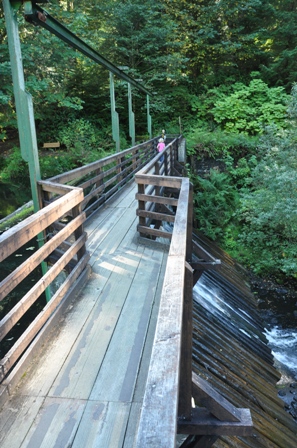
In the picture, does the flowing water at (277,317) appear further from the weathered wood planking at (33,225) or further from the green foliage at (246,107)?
the green foliage at (246,107)

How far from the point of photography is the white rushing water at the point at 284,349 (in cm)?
840

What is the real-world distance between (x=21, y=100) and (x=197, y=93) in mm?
22442

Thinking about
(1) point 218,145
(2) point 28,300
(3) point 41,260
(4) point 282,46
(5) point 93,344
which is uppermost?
(4) point 282,46

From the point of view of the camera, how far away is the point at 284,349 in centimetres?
919

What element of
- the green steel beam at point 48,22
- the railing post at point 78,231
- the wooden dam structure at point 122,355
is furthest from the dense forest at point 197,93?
the railing post at point 78,231

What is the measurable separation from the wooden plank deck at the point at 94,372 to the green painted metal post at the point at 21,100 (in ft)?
4.14

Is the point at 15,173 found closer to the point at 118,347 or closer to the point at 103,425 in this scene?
the point at 118,347

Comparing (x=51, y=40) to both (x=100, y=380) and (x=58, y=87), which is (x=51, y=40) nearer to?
(x=58, y=87)

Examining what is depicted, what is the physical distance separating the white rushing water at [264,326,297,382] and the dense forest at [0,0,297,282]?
3.43 metres

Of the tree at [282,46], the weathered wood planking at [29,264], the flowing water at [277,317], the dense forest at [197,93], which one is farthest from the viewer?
the tree at [282,46]

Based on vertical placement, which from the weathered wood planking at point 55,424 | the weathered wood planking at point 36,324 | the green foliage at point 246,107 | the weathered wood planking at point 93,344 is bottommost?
the weathered wood planking at point 93,344

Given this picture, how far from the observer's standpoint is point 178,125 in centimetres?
2372

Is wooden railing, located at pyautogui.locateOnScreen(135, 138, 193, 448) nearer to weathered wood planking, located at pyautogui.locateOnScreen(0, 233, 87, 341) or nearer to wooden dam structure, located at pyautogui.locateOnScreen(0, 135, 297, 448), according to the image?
wooden dam structure, located at pyautogui.locateOnScreen(0, 135, 297, 448)

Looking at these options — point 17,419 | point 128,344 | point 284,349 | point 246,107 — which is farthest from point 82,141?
point 17,419
